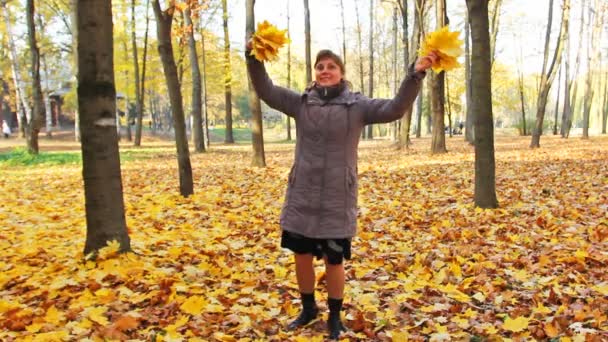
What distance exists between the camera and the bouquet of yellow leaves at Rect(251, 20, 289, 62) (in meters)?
3.08

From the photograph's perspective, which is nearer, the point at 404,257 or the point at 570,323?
the point at 570,323

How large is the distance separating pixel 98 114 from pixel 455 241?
159 inches

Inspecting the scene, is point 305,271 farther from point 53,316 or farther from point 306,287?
point 53,316

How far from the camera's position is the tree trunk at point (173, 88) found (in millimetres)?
8125

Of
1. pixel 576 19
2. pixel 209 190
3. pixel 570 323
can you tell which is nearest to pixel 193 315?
pixel 570 323

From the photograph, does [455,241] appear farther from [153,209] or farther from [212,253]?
[153,209]

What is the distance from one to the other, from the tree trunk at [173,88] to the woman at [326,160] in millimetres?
5524

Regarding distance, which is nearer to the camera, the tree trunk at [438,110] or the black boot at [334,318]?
the black boot at [334,318]

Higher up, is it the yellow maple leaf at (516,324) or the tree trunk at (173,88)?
the tree trunk at (173,88)

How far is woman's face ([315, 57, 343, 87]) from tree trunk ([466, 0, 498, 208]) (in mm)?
4380

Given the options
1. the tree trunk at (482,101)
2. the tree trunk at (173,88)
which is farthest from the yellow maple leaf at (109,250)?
the tree trunk at (482,101)

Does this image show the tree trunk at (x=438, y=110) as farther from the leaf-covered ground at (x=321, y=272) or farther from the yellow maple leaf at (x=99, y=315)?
the yellow maple leaf at (x=99, y=315)

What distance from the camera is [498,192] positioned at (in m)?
8.32

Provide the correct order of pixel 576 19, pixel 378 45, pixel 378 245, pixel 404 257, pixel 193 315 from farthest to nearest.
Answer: pixel 378 45, pixel 576 19, pixel 378 245, pixel 404 257, pixel 193 315
